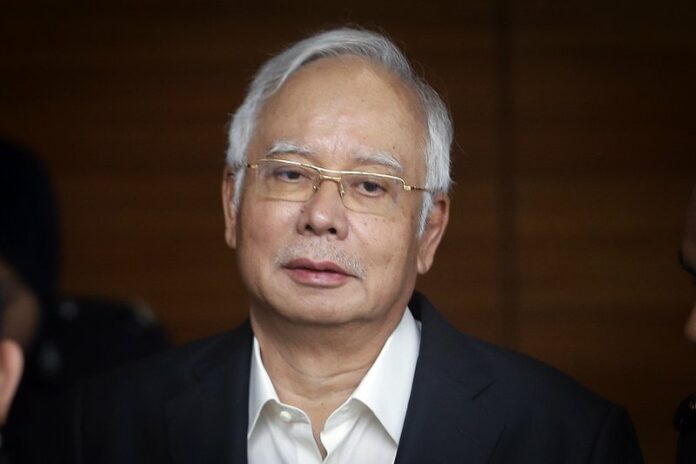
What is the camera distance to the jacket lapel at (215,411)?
2594 millimetres

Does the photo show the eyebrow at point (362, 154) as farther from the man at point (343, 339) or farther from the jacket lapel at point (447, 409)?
the jacket lapel at point (447, 409)

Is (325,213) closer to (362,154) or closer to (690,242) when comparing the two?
(362,154)

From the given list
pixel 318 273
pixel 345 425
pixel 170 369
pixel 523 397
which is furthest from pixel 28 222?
pixel 523 397

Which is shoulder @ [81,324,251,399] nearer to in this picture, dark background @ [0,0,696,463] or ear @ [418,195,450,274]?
ear @ [418,195,450,274]

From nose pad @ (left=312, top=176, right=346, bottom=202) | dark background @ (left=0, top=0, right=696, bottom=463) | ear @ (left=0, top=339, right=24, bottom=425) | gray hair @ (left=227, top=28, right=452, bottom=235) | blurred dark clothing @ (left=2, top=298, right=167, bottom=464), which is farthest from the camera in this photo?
dark background @ (left=0, top=0, right=696, bottom=463)

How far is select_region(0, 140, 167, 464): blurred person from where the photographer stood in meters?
2.59

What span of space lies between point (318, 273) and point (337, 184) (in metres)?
0.18

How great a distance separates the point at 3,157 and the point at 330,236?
102 cm

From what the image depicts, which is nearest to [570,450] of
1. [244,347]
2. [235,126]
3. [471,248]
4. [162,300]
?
[244,347]

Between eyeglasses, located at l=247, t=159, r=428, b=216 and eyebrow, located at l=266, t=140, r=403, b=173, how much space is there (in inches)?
0.8

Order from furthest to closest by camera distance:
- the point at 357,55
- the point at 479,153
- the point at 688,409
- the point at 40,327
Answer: the point at 479,153 → the point at 40,327 → the point at 357,55 → the point at 688,409

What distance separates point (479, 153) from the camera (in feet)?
14.2

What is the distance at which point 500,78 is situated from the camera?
4.33 meters

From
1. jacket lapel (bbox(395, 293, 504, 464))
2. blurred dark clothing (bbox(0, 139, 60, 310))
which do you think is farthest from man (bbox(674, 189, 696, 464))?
blurred dark clothing (bbox(0, 139, 60, 310))
